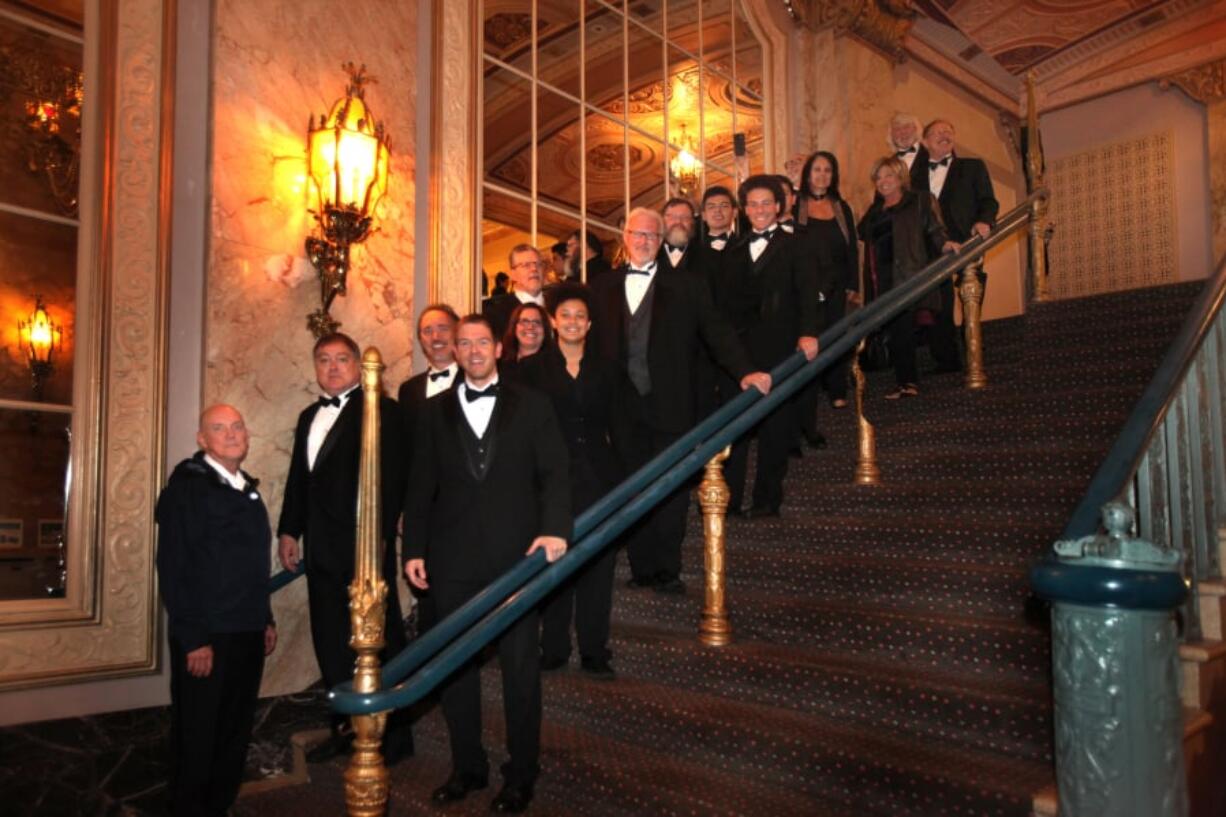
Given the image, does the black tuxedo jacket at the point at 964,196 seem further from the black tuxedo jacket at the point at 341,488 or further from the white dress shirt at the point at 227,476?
the white dress shirt at the point at 227,476

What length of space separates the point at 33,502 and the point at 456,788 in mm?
2082

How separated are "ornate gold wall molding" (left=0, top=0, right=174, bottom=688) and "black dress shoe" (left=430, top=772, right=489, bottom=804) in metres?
1.68

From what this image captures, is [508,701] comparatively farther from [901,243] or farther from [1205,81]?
[1205,81]

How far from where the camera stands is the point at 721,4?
311 inches

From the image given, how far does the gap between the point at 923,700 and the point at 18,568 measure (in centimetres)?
327

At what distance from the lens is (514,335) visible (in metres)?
3.72

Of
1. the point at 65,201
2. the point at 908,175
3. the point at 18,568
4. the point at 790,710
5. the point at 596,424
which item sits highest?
the point at 908,175

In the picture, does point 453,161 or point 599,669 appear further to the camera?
point 453,161

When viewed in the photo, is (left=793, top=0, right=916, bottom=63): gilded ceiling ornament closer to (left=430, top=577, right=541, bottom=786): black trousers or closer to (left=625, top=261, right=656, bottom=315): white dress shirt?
(left=625, top=261, right=656, bottom=315): white dress shirt

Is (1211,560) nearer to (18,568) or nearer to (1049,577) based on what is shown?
(1049,577)

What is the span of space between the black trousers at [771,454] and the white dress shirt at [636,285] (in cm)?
76

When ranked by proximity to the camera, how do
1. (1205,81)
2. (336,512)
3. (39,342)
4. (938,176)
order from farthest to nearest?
(1205,81) < (938,176) < (39,342) < (336,512)

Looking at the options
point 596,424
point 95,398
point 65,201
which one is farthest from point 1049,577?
point 65,201

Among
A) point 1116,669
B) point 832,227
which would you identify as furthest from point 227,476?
point 832,227
